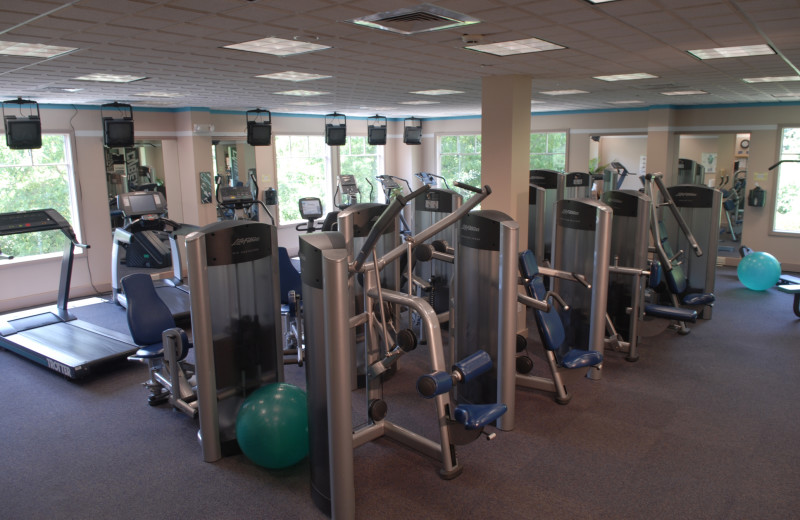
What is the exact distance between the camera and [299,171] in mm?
12492

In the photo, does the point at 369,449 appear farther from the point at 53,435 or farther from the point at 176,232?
the point at 176,232

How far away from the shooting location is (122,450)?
4.18 m

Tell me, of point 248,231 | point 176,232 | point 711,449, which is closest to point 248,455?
point 248,231

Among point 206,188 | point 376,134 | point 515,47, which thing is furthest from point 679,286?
point 206,188

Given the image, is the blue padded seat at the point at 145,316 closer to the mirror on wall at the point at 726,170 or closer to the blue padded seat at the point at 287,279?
the blue padded seat at the point at 287,279

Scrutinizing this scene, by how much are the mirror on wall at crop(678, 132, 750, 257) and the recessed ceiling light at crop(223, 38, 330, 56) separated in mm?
9167

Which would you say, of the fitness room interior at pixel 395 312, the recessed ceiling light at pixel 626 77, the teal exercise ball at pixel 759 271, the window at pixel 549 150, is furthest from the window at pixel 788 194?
the recessed ceiling light at pixel 626 77

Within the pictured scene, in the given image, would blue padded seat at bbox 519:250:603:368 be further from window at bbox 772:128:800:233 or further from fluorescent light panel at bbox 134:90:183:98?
window at bbox 772:128:800:233

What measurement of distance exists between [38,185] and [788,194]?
40.2ft

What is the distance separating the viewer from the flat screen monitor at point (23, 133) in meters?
7.22

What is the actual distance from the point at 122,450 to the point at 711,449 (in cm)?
421

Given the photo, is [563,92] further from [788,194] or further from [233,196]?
[233,196]

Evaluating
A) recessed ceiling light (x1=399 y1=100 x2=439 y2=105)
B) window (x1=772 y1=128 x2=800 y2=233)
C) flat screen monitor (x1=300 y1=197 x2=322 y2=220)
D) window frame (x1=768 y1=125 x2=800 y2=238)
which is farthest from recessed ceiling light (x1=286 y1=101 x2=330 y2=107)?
window (x1=772 y1=128 x2=800 y2=233)

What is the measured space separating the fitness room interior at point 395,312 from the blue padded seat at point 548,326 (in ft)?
0.09
